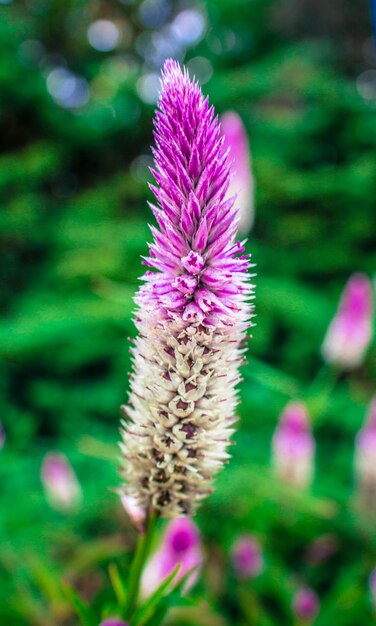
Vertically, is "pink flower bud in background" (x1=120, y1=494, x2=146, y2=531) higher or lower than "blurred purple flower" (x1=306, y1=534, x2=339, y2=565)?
higher

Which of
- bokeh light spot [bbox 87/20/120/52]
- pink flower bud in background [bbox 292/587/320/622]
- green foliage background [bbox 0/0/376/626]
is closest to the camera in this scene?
pink flower bud in background [bbox 292/587/320/622]

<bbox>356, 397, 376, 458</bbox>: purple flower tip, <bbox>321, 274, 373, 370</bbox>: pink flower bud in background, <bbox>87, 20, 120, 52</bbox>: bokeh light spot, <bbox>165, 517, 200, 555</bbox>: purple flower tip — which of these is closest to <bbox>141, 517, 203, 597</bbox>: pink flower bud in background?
<bbox>165, 517, 200, 555</bbox>: purple flower tip

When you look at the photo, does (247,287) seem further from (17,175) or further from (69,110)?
(69,110)

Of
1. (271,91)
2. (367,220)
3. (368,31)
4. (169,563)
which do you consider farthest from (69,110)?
(169,563)

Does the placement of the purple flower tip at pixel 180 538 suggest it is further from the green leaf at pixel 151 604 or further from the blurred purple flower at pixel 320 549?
the blurred purple flower at pixel 320 549

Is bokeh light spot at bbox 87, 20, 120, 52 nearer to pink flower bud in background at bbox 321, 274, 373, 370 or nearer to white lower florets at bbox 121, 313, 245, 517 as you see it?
pink flower bud in background at bbox 321, 274, 373, 370

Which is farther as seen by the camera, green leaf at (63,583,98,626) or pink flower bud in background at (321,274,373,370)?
pink flower bud in background at (321,274,373,370)
